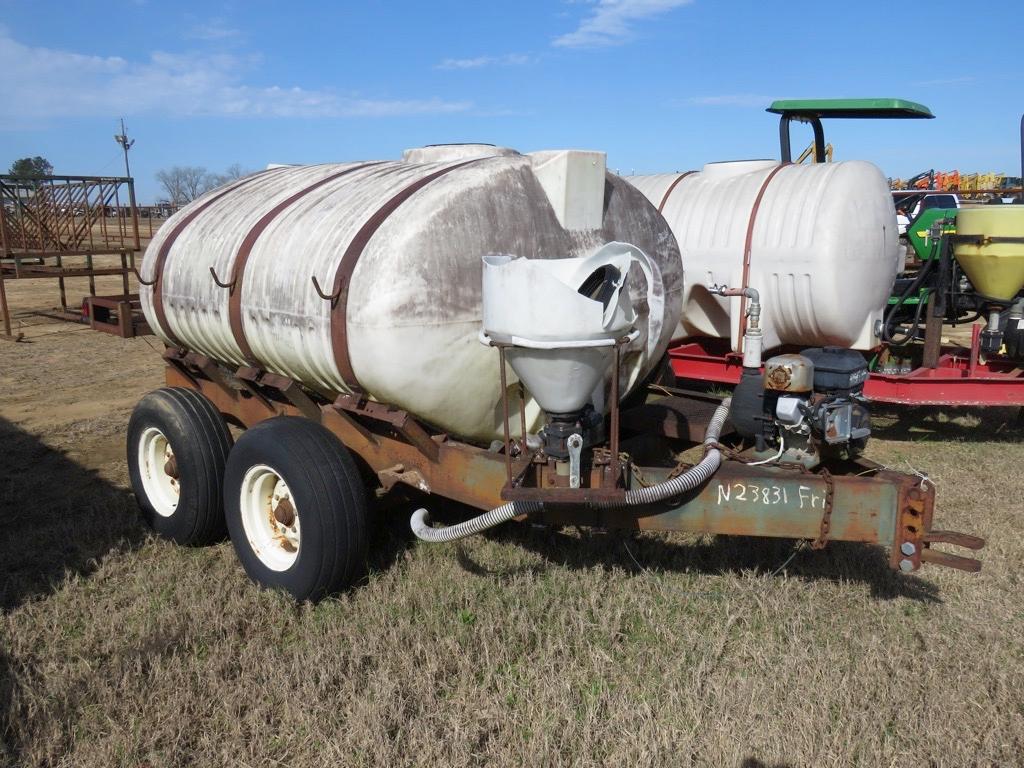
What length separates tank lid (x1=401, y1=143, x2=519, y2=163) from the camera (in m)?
4.31

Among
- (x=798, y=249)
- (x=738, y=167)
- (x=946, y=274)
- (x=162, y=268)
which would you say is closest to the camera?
(x=162, y=268)

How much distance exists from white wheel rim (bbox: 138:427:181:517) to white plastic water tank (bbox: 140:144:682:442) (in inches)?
31.7

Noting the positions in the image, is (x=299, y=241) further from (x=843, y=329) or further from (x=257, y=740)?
(x=843, y=329)

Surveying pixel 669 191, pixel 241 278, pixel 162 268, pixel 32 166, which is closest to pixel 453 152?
pixel 241 278

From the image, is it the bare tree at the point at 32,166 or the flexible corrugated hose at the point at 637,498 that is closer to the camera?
the flexible corrugated hose at the point at 637,498

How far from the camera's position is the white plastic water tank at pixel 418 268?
3375mm

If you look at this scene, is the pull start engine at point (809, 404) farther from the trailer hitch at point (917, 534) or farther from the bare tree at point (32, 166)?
the bare tree at point (32, 166)

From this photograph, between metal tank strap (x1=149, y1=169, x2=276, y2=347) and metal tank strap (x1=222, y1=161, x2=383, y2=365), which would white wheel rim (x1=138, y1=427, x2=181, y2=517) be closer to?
metal tank strap (x1=149, y1=169, x2=276, y2=347)

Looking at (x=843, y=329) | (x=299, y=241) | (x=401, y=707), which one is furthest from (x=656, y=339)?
(x=843, y=329)

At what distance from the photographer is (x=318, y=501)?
11.9 feet

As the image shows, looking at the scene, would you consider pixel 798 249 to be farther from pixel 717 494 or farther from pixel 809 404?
pixel 717 494

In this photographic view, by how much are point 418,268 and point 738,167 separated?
14.9ft

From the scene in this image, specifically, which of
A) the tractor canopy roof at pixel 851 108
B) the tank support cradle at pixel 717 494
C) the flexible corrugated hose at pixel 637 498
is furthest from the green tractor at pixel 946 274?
the flexible corrugated hose at pixel 637 498

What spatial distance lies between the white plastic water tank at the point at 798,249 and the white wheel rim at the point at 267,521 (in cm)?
314
